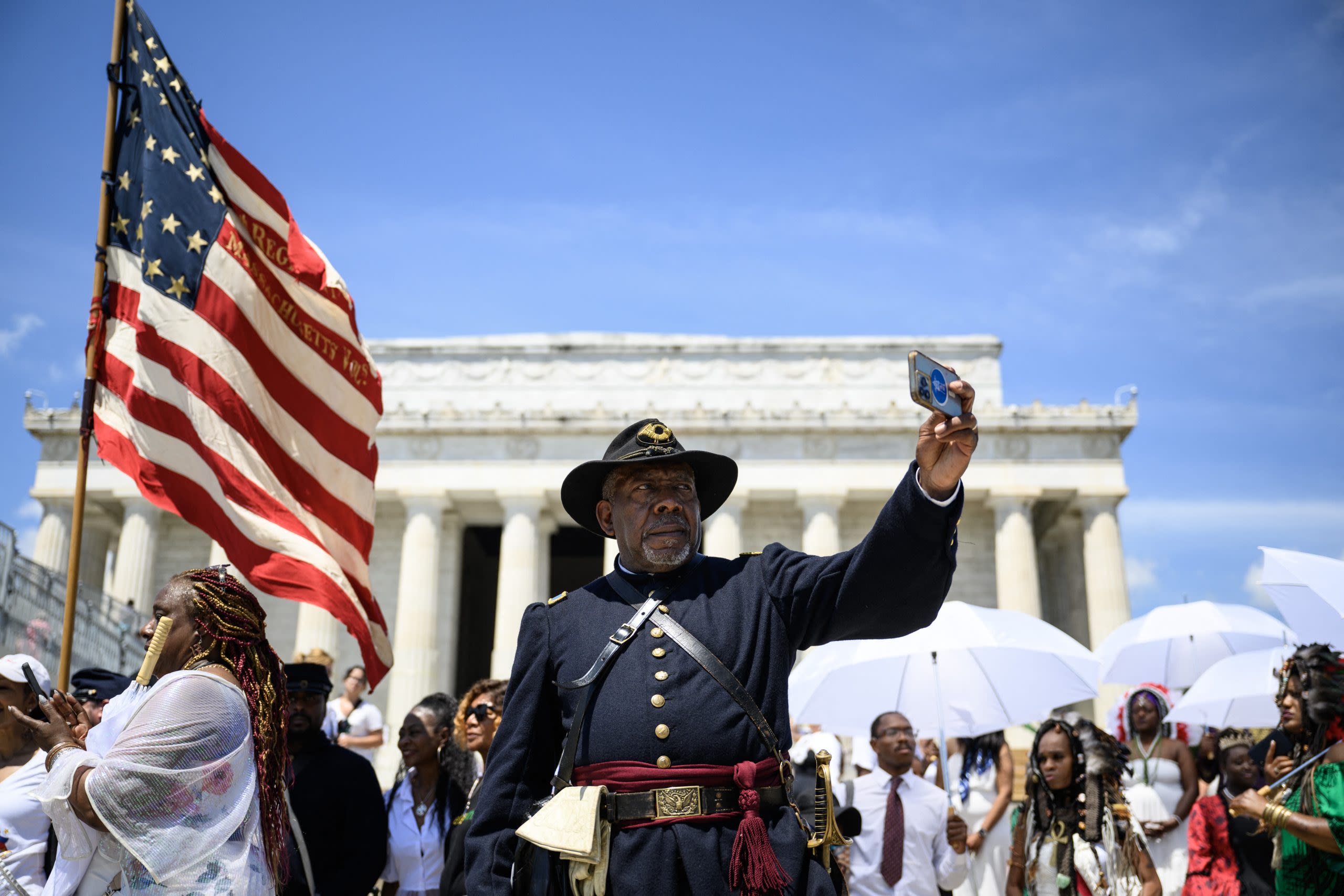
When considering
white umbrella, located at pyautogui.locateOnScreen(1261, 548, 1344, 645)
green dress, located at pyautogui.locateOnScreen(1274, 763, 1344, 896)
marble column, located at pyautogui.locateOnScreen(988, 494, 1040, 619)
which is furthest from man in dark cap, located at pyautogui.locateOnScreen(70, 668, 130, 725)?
marble column, located at pyautogui.locateOnScreen(988, 494, 1040, 619)

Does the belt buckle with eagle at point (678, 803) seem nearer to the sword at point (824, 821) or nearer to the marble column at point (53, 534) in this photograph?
the sword at point (824, 821)

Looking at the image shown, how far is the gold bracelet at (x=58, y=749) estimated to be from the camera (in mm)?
4379

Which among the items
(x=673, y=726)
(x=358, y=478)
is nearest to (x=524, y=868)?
(x=673, y=726)

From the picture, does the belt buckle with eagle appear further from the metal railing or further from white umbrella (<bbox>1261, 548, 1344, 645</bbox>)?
the metal railing

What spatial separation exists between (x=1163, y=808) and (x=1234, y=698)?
1.30 metres

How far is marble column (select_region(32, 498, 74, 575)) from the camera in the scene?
39.4 metres

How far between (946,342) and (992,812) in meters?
33.5

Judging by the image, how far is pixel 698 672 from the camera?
3.87 meters

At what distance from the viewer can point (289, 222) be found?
32.3ft

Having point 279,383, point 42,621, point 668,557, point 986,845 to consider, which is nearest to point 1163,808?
point 986,845

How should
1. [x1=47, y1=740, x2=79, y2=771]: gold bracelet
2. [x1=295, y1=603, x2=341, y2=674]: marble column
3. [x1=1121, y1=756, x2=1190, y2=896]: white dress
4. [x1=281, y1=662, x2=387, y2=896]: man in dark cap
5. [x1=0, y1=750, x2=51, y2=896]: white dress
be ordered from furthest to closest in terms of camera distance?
[x1=295, y1=603, x2=341, y2=674]: marble column
[x1=1121, y1=756, x2=1190, y2=896]: white dress
[x1=281, y1=662, x2=387, y2=896]: man in dark cap
[x1=0, y1=750, x2=51, y2=896]: white dress
[x1=47, y1=740, x2=79, y2=771]: gold bracelet

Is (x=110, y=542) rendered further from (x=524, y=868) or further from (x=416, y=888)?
(x=524, y=868)

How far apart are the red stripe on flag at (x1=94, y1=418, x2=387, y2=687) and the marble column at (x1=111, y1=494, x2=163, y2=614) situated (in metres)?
32.9

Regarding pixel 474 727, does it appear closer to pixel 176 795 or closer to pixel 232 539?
pixel 232 539
